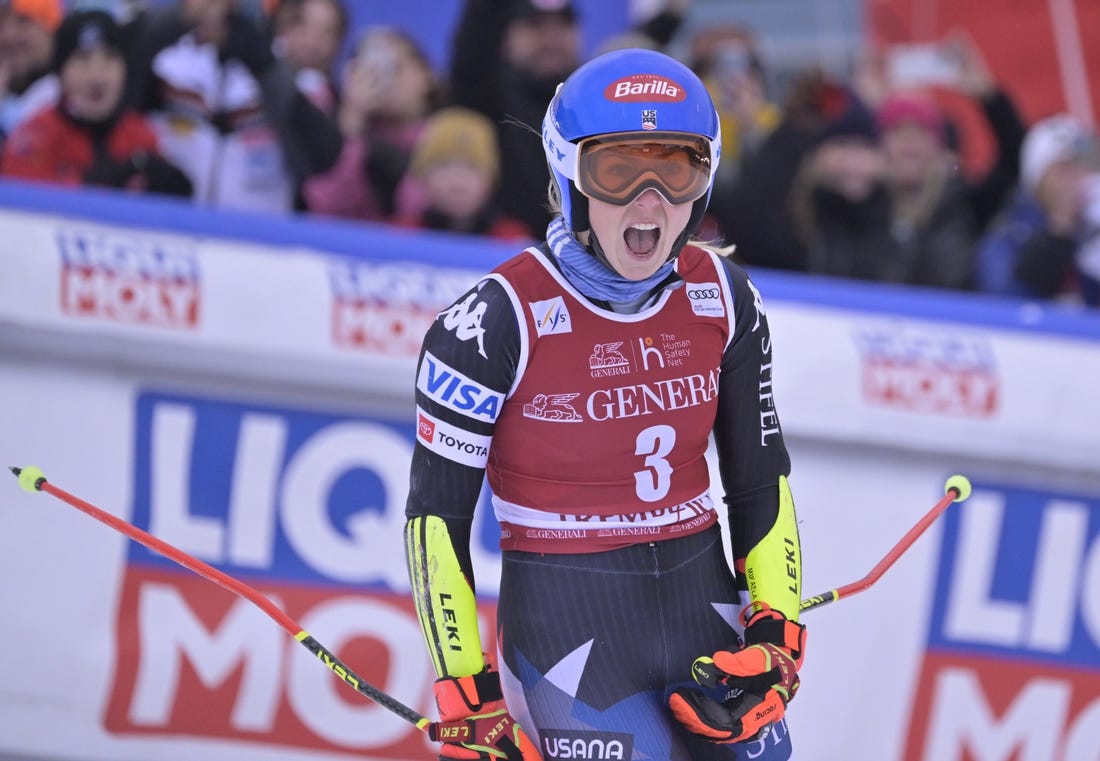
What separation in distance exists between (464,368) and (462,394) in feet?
0.16

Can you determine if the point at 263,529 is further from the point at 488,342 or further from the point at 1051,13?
the point at 1051,13

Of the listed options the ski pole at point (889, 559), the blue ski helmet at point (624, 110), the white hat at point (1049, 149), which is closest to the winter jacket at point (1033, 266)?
the white hat at point (1049, 149)

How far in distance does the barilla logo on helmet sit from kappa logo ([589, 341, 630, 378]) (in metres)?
0.47

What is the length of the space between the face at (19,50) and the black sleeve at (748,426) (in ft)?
12.5

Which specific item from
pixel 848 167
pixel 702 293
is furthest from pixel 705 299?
pixel 848 167

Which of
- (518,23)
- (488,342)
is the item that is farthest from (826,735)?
(518,23)

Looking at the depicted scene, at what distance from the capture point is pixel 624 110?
8.76 feet

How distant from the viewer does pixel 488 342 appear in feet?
8.79

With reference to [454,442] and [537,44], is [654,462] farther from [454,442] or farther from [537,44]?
[537,44]

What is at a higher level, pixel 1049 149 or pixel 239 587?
pixel 1049 149

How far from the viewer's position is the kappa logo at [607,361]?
275cm

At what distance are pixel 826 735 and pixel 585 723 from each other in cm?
231

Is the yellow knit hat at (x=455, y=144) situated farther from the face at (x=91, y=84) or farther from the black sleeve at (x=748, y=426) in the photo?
the black sleeve at (x=748, y=426)

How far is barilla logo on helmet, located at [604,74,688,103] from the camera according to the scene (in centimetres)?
268
